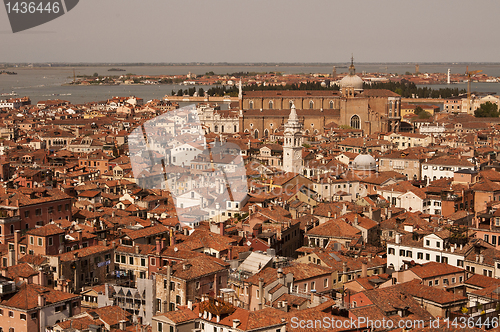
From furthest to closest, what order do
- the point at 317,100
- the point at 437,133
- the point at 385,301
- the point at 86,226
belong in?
the point at 317,100 < the point at 437,133 < the point at 86,226 < the point at 385,301

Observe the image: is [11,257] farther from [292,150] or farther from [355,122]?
[355,122]

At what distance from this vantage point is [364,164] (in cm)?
2400

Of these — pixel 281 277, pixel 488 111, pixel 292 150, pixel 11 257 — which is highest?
pixel 281 277

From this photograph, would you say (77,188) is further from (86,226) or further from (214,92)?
(214,92)

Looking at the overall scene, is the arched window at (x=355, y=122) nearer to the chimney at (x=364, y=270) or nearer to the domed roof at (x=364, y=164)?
the domed roof at (x=364, y=164)

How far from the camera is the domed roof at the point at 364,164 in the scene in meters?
23.9

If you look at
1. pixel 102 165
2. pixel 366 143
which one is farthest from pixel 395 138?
pixel 102 165

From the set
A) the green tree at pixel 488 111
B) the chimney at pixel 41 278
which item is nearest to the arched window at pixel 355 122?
the green tree at pixel 488 111

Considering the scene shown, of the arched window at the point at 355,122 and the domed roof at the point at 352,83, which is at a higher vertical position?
the domed roof at the point at 352,83

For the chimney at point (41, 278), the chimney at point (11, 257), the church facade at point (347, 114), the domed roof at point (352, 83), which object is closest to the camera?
the chimney at point (41, 278)

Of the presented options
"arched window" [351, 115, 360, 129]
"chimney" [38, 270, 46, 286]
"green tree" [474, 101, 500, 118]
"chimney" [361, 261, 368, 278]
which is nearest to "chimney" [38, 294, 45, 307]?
"chimney" [38, 270, 46, 286]

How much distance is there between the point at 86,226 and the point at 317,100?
1414 inches

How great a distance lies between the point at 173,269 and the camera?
9633 millimetres

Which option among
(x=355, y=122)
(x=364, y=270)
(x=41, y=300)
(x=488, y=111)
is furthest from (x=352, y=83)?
(x=41, y=300)
